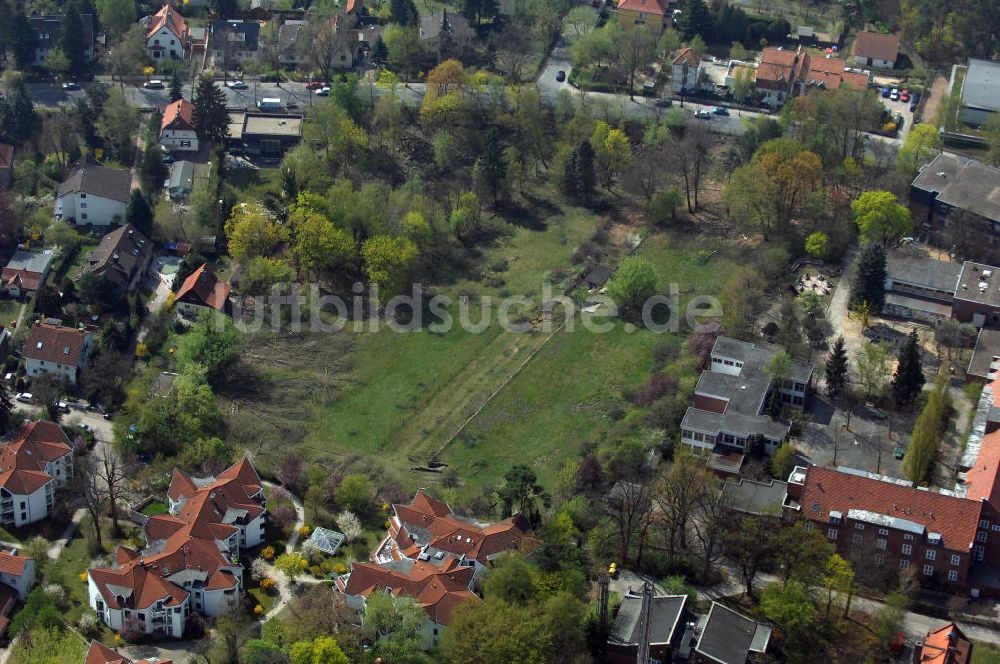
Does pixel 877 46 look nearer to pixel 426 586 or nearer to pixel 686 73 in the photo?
pixel 686 73

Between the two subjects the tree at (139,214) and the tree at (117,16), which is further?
the tree at (117,16)

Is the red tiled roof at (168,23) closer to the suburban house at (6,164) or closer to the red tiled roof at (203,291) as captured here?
the suburban house at (6,164)

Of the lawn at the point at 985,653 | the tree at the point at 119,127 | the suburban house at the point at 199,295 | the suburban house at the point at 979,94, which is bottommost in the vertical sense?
the lawn at the point at 985,653

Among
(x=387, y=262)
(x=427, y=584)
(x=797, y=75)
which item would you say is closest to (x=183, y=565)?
(x=427, y=584)

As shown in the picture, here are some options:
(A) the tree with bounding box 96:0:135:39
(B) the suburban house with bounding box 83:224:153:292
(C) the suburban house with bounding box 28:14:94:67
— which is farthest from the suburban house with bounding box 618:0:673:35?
(B) the suburban house with bounding box 83:224:153:292

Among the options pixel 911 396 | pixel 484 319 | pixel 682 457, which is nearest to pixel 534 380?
pixel 484 319

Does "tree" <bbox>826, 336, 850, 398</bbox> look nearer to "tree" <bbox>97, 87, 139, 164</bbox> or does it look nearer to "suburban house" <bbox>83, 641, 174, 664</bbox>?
"suburban house" <bbox>83, 641, 174, 664</bbox>

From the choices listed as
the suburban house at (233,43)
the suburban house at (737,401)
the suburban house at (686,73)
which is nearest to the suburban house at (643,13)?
the suburban house at (686,73)
